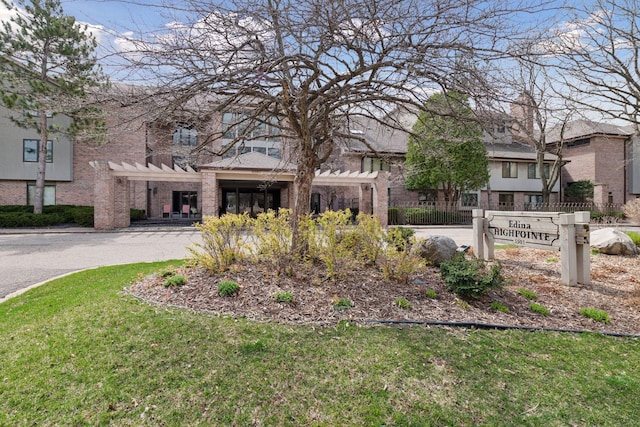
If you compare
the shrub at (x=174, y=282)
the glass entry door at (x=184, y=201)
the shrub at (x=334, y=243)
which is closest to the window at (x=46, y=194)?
the glass entry door at (x=184, y=201)

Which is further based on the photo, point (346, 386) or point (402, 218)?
point (402, 218)

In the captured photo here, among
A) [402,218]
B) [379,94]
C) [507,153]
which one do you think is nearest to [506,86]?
[379,94]

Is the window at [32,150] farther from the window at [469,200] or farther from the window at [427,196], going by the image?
the window at [469,200]

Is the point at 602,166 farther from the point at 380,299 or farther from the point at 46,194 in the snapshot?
the point at 46,194

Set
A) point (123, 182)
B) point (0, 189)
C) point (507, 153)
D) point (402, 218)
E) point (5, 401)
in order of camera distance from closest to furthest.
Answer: point (5, 401), point (123, 182), point (0, 189), point (402, 218), point (507, 153)

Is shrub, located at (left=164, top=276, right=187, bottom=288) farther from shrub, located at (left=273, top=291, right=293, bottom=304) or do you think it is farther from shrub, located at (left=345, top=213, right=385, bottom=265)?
shrub, located at (left=345, top=213, right=385, bottom=265)

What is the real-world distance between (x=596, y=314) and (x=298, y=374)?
371 cm

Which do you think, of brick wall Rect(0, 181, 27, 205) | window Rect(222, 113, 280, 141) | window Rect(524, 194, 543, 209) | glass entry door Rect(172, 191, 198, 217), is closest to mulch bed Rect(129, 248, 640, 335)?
window Rect(222, 113, 280, 141)

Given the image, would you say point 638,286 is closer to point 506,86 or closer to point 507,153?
point 506,86

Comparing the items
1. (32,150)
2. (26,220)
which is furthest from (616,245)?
(32,150)

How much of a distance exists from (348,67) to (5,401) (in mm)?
5121

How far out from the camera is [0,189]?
20.4 metres

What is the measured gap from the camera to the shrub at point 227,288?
4051 millimetres

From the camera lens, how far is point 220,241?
4871mm
